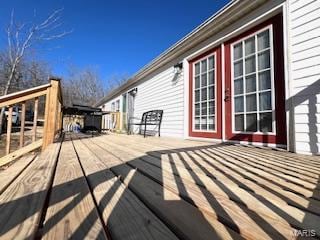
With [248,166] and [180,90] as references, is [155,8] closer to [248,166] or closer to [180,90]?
[180,90]

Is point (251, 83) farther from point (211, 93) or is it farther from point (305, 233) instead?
point (305, 233)

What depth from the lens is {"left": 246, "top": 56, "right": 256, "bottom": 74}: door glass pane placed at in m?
3.29

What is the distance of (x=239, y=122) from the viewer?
348 centimetres

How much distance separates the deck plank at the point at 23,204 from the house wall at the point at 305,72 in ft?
8.65

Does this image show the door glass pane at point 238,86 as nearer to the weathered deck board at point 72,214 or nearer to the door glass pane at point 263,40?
the door glass pane at point 263,40

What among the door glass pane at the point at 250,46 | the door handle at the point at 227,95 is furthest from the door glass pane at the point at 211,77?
the door glass pane at the point at 250,46

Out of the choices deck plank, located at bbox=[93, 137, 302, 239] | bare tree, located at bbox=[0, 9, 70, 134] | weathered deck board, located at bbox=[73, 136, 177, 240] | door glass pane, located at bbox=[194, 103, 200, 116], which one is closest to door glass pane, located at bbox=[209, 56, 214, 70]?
door glass pane, located at bbox=[194, 103, 200, 116]

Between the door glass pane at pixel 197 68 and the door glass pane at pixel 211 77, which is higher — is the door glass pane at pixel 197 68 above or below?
above

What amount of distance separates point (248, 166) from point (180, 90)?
355 cm

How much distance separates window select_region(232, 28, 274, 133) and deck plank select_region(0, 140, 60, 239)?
2.76 meters

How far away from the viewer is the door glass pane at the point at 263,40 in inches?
123

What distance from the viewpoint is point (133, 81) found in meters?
8.67

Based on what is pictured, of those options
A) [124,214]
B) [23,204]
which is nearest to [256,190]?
[124,214]

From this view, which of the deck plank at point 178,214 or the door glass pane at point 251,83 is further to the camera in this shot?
the door glass pane at point 251,83
